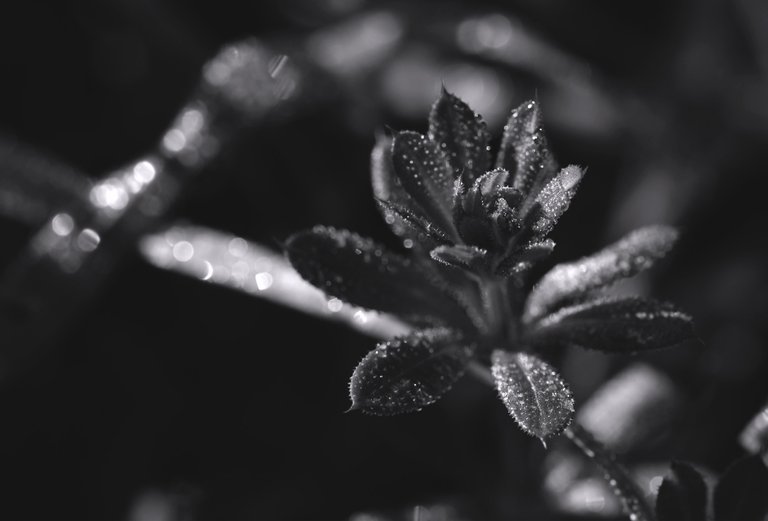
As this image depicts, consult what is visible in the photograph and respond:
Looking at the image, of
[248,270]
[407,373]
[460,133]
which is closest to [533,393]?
[407,373]

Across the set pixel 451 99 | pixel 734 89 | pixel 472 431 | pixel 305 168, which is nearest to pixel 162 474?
pixel 472 431

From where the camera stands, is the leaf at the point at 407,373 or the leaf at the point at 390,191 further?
the leaf at the point at 390,191

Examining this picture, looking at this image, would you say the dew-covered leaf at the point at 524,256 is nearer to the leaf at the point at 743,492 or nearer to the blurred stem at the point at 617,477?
the blurred stem at the point at 617,477

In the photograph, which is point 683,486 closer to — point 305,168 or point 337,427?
point 337,427

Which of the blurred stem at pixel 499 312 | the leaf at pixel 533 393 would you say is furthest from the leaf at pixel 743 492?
the blurred stem at pixel 499 312

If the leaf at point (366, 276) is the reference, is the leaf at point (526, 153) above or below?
above

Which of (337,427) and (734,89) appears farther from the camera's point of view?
(734,89)

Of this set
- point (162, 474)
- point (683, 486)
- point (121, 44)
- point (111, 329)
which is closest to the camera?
point (683, 486)

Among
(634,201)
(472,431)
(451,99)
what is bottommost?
(472,431)
